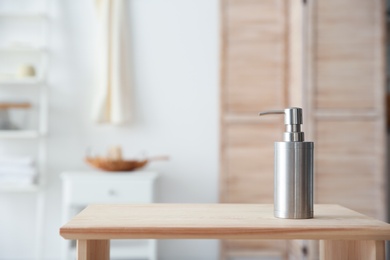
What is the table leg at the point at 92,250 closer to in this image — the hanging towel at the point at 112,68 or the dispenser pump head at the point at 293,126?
the dispenser pump head at the point at 293,126

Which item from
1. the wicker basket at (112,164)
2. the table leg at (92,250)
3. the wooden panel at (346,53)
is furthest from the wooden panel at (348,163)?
the table leg at (92,250)

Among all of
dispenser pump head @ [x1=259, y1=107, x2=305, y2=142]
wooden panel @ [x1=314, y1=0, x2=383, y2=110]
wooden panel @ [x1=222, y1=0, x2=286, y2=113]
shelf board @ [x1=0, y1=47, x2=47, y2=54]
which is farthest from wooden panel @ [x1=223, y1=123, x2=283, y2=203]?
dispenser pump head @ [x1=259, y1=107, x2=305, y2=142]

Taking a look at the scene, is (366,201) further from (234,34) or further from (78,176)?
(78,176)

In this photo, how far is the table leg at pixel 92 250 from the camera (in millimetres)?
1129

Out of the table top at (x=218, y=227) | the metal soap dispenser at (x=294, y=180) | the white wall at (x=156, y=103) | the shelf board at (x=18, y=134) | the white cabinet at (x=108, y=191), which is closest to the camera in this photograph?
the table top at (x=218, y=227)

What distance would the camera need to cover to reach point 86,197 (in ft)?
10.5

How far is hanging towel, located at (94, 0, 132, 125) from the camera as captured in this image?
363 cm

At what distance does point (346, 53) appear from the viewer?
3.29 m

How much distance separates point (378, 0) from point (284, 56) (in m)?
0.72

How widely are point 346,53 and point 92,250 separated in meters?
2.57

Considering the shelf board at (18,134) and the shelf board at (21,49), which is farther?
the shelf board at (21,49)

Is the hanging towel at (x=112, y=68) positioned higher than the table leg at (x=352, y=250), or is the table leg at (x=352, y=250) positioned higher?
the hanging towel at (x=112, y=68)

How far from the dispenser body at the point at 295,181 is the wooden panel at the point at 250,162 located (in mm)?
2274

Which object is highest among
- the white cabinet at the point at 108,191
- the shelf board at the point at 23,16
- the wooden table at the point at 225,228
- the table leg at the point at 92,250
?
the shelf board at the point at 23,16
